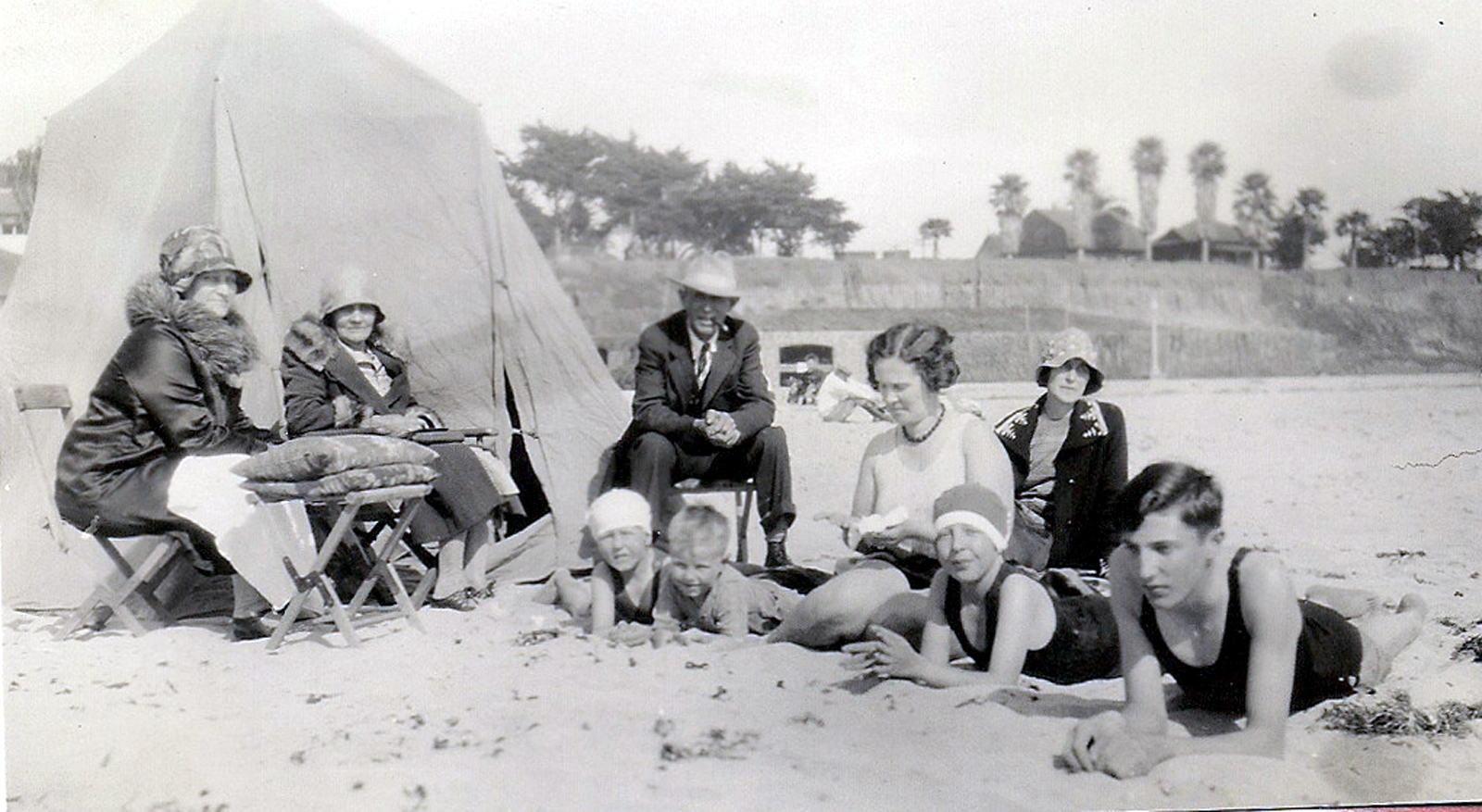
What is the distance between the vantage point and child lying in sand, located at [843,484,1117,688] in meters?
3.32

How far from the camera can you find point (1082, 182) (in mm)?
4223

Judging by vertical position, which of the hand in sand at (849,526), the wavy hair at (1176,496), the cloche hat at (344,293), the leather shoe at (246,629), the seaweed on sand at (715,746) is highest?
the cloche hat at (344,293)

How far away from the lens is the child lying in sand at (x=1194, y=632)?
10.0ft

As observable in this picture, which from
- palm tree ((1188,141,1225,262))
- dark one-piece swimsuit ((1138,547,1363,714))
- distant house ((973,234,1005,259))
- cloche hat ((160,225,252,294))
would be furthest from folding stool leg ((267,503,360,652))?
palm tree ((1188,141,1225,262))

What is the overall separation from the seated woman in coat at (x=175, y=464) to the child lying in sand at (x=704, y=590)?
114cm

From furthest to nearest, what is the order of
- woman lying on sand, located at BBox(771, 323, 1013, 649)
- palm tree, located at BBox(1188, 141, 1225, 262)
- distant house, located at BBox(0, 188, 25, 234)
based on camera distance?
distant house, located at BBox(0, 188, 25, 234) → palm tree, located at BBox(1188, 141, 1225, 262) → woman lying on sand, located at BBox(771, 323, 1013, 649)

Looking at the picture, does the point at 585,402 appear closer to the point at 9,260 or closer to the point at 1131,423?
the point at 9,260

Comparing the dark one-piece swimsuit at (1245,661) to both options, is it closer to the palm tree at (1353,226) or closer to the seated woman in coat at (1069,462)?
the seated woman in coat at (1069,462)

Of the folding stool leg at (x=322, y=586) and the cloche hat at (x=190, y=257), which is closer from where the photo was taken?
the folding stool leg at (x=322, y=586)

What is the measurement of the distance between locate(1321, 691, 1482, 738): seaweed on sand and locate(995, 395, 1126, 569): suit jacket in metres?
0.85

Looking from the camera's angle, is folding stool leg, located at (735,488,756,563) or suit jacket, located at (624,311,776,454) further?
folding stool leg, located at (735,488,756,563)

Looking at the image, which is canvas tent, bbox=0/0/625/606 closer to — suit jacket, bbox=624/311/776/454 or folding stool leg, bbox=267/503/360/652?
suit jacket, bbox=624/311/776/454

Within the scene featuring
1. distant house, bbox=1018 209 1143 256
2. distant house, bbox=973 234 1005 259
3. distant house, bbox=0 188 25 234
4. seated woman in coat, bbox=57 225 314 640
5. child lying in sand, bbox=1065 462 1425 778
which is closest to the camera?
child lying in sand, bbox=1065 462 1425 778

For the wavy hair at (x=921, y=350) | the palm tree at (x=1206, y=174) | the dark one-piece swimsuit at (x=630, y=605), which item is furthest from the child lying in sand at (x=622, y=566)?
the palm tree at (x=1206, y=174)
